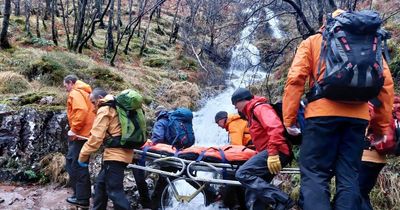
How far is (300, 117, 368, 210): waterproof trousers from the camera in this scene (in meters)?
3.62

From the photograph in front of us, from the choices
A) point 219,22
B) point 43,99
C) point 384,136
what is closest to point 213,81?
point 219,22

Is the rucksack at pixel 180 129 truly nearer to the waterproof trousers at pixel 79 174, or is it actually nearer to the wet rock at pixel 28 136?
the waterproof trousers at pixel 79 174

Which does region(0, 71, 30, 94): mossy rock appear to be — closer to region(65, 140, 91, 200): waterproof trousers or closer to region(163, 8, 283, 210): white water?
region(65, 140, 91, 200): waterproof trousers

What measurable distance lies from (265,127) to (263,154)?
392mm

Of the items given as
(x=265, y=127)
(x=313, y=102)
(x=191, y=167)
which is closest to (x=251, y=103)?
(x=265, y=127)

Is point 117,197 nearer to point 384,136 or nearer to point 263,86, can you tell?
point 384,136

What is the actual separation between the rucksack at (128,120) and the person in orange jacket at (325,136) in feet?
7.39

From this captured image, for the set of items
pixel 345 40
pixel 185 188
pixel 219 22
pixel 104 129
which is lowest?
pixel 185 188

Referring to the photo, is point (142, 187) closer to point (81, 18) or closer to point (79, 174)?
point (79, 174)

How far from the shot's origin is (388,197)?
5.89 metres

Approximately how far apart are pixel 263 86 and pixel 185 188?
20.1ft

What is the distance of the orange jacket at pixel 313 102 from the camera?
11.9 ft

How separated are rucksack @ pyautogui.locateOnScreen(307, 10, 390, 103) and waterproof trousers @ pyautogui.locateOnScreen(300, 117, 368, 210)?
0.28m

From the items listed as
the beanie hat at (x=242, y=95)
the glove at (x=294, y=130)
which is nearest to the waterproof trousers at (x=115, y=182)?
the beanie hat at (x=242, y=95)
